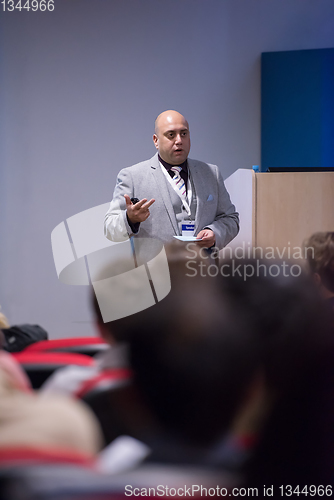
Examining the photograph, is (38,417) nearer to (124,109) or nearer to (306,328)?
(306,328)

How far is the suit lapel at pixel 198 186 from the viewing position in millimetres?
836

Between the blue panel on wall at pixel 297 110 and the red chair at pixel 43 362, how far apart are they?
2622mm

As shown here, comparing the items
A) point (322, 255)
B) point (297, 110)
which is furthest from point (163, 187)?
point (297, 110)

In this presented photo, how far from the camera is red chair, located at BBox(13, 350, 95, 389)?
0.94ft

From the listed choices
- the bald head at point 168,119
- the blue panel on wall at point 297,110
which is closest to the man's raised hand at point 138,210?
the bald head at point 168,119

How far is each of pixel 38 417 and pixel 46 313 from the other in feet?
0.41

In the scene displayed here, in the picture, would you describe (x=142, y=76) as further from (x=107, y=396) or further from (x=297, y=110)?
(x=107, y=396)

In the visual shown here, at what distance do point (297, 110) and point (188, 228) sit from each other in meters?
2.28

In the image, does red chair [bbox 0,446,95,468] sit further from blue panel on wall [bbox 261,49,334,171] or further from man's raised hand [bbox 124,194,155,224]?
blue panel on wall [bbox 261,49,334,171]

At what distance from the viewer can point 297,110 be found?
2816 millimetres

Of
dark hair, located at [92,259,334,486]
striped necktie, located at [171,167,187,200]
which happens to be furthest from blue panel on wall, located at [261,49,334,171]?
dark hair, located at [92,259,334,486]

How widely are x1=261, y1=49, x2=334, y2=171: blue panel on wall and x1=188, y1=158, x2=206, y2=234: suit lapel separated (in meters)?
2.00

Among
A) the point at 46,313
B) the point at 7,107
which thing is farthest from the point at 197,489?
the point at 7,107

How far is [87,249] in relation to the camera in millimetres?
377
